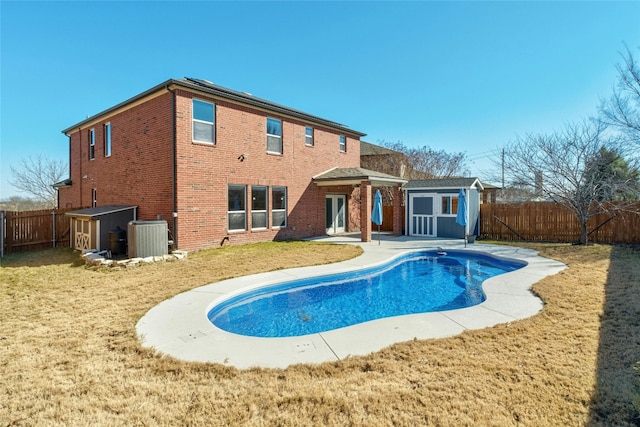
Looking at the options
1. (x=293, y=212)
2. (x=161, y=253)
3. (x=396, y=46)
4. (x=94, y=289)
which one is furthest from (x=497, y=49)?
(x=94, y=289)

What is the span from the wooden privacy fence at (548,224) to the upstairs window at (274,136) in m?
11.4

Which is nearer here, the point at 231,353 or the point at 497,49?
the point at 231,353

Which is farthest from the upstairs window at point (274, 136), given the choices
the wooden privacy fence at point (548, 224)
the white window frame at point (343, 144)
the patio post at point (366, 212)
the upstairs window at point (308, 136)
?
the wooden privacy fence at point (548, 224)

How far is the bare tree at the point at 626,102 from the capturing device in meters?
15.1

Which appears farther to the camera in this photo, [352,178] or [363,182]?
[352,178]

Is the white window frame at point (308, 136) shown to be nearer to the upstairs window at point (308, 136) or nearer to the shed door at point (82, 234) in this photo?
the upstairs window at point (308, 136)

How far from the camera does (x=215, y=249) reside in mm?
12398

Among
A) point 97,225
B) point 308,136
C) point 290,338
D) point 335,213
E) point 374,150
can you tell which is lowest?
point 290,338

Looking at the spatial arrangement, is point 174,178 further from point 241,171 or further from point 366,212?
point 366,212

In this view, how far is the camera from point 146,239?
33.2 feet

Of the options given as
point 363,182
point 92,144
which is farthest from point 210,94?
point 92,144

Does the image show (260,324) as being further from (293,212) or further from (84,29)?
(84,29)

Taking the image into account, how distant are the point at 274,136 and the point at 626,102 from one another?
1682cm

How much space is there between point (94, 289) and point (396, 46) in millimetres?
15319
